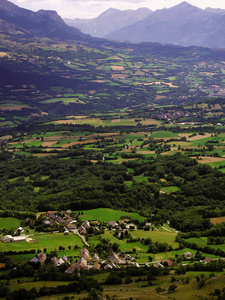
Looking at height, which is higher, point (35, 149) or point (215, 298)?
point (215, 298)

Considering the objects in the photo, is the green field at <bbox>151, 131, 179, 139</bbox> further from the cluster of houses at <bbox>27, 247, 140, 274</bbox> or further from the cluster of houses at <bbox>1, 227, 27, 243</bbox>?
the cluster of houses at <bbox>27, 247, 140, 274</bbox>

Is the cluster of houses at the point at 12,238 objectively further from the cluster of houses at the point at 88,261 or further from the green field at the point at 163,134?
the green field at the point at 163,134

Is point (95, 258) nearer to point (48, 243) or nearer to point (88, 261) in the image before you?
point (88, 261)

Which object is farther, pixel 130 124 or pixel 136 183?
pixel 130 124

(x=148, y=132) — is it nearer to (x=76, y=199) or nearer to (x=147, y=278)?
(x=76, y=199)

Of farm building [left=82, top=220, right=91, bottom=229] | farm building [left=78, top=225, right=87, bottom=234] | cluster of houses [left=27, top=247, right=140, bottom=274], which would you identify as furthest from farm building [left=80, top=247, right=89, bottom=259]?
farm building [left=82, top=220, right=91, bottom=229]

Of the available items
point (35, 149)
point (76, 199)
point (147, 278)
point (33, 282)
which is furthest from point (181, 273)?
point (35, 149)

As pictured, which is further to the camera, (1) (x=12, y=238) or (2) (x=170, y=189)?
(2) (x=170, y=189)

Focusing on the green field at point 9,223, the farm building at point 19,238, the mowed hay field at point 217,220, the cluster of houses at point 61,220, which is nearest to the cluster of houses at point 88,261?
the farm building at point 19,238

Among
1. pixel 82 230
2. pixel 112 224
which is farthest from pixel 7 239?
pixel 112 224
